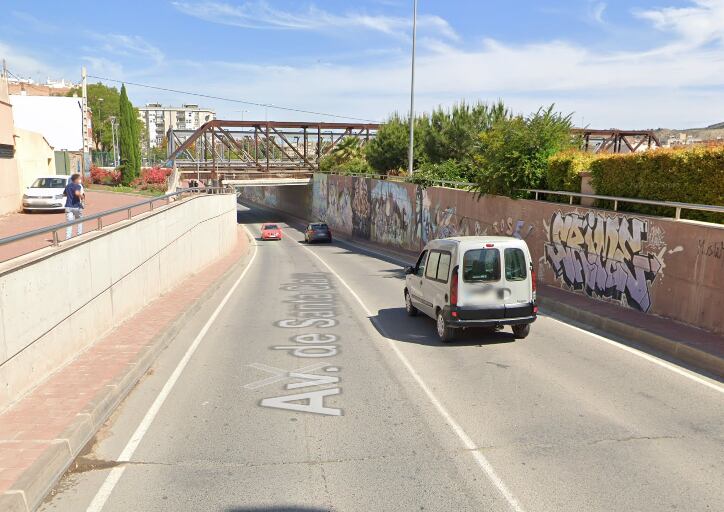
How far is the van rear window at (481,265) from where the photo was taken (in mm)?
10422

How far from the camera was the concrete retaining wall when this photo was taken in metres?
10.5

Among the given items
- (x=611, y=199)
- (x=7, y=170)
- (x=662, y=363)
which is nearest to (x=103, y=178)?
(x=7, y=170)

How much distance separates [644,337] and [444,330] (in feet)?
11.4

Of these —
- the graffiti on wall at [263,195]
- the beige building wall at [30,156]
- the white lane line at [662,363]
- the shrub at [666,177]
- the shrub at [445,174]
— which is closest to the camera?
the white lane line at [662,363]

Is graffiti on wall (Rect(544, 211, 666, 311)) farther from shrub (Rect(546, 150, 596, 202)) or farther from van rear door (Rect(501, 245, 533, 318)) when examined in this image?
van rear door (Rect(501, 245, 533, 318))

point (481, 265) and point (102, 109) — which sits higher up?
point (102, 109)

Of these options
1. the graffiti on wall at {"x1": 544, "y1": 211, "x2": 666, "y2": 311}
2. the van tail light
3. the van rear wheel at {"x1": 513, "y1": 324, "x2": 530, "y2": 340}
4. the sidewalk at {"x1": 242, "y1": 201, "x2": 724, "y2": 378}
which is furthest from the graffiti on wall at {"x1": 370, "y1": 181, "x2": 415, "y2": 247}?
the van tail light

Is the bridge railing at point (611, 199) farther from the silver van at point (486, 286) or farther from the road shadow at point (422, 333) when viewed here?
the road shadow at point (422, 333)

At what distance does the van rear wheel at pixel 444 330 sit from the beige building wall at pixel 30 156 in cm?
2263

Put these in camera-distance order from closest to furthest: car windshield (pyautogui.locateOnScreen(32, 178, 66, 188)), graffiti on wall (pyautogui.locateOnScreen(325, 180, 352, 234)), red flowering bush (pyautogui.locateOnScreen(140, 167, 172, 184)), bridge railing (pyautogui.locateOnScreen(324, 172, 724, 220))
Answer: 1. bridge railing (pyautogui.locateOnScreen(324, 172, 724, 220))
2. car windshield (pyautogui.locateOnScreen(32, 178, 66, 188))
3. graffiti on wall (pyautogui.locateOnScreen(325, 180, 352, 234))
4. red flowering bush (pyautogui.locateOnScreen(140, 167, 172, 184))

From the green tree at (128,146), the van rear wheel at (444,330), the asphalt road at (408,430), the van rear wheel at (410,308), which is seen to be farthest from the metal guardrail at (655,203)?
the green tree at (128,146)

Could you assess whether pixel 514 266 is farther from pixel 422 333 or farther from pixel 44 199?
pixel 44 199

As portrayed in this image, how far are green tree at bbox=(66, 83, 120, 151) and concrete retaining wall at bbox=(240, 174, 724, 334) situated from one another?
337 feet

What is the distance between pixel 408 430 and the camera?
6.55 m
